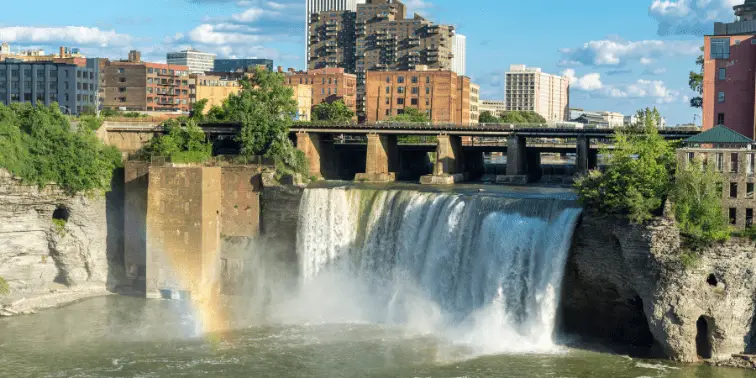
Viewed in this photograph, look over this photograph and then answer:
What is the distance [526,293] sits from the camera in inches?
1946

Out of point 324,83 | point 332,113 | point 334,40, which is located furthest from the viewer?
Answer: point 334,40

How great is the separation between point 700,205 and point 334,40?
513 feet

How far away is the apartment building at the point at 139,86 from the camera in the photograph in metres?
132

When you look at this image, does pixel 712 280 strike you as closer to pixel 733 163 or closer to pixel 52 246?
pixel 733 163

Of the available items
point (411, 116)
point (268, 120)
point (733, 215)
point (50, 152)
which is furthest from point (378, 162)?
point (411, 116)

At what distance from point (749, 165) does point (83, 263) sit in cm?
3984

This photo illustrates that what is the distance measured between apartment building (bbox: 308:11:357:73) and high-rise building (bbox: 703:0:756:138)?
13830cm

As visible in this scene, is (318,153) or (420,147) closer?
(318,153)

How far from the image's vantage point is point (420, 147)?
3241 inches

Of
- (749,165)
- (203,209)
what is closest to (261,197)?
(203,209)

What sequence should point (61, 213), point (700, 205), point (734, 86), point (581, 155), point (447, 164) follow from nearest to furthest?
point (700, 205)
point (734, 86)
point (61, 213)
point (581, 155)
point (447, 164)

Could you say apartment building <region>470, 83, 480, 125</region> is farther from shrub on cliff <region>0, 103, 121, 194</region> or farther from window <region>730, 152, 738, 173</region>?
window <region>730, 152, 738, 173</region>

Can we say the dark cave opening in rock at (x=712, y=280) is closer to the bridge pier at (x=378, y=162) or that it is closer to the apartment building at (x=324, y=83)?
the bridge pier at (x=378, y=162)

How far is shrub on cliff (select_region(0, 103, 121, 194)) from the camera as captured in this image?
58.6 metres
